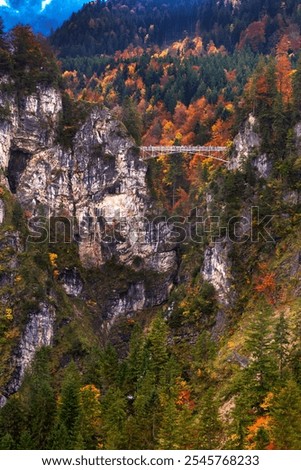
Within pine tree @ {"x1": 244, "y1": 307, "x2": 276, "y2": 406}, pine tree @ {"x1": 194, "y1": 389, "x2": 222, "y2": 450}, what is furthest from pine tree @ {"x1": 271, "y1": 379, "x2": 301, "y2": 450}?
pine tree @ {"x1": 244, "y1": 307, "x2": 276, "y2": 406}

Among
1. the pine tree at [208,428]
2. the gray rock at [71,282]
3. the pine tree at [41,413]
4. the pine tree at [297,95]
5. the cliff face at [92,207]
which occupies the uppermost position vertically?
the pine tree at [297,95]

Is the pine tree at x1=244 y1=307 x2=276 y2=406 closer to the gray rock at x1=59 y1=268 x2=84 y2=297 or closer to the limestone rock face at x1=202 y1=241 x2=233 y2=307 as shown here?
the limestone rock face at x1=202 y1=241 x2=233 y2=307

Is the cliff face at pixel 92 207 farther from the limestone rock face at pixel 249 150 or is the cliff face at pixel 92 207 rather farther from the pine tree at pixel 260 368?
the pine tree at pixel 260 368

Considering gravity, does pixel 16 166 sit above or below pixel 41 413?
above

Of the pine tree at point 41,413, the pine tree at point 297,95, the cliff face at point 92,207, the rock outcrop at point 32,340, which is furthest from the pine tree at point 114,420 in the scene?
the pine tree at point 297,95

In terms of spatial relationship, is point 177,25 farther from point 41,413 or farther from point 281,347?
point 281,347

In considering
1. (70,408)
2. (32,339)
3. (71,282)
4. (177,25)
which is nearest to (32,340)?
(32,339)

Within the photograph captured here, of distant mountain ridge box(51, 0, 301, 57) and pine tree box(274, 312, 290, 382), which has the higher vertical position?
distant mountain ridge box(51, 0, 301, 57)

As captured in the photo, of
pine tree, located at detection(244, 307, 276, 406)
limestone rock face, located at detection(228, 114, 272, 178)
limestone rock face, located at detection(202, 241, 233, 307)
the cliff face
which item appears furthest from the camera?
the cliff face

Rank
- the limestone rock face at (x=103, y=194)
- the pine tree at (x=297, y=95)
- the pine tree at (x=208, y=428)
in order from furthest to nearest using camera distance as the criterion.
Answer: the limestone rock face at (x=103, y=194) < the pine tree at (x=297, y=95) < the pine tree at (x=208, y=428)

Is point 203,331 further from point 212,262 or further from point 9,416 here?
point 9,416

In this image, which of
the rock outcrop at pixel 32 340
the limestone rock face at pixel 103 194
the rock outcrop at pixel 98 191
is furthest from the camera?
the limestone rock face at pixel 103 194
